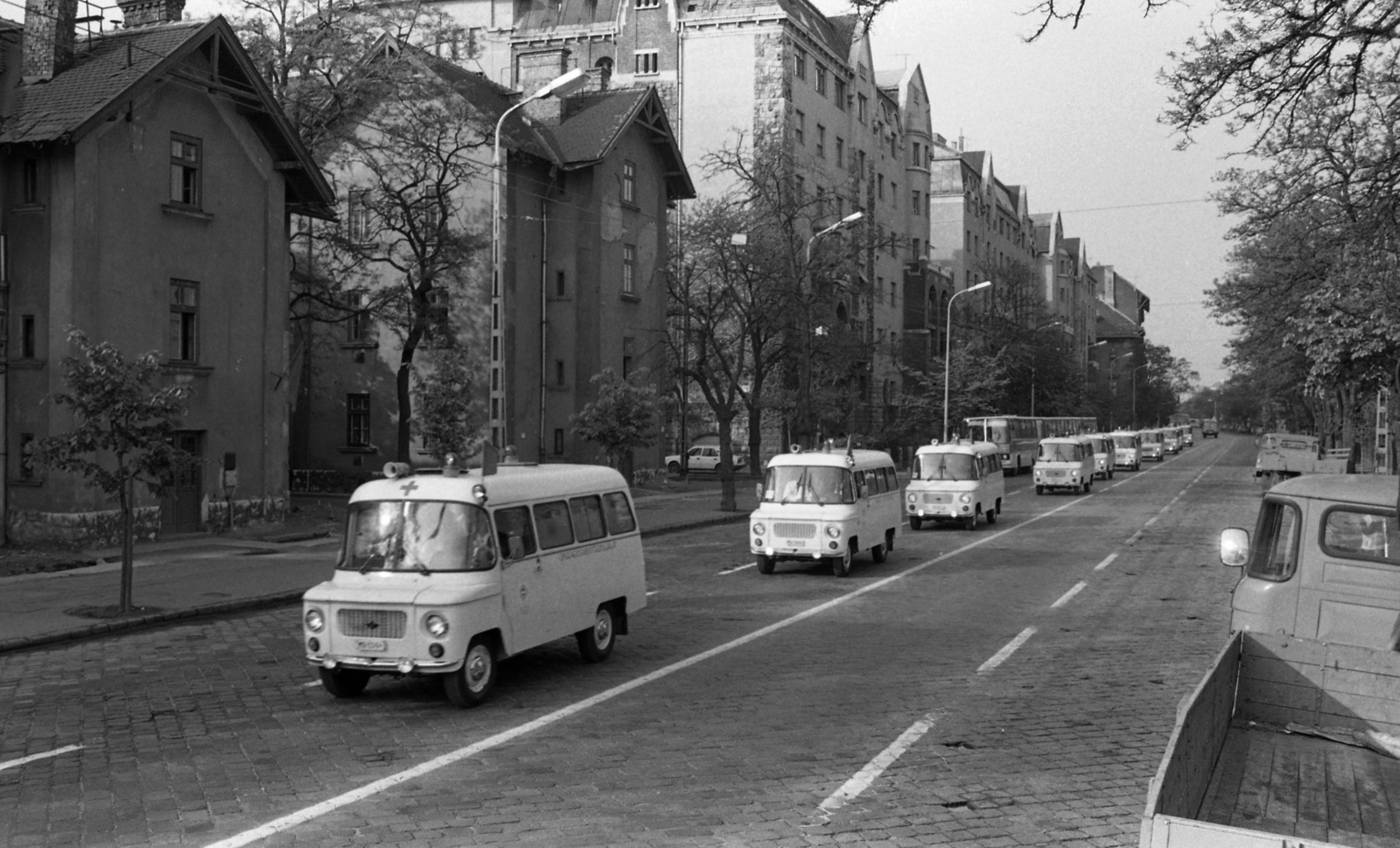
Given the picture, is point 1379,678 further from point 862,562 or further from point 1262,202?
point 1262,202

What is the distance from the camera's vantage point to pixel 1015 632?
15.4 metres

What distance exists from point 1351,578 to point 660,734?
5.17 m

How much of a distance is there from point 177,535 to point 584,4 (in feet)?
147

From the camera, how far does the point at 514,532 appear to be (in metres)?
11.9

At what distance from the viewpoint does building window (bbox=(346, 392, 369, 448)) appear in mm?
44000

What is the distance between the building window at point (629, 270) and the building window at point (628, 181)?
1.78 m

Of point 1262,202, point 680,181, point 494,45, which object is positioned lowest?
point 1262,202

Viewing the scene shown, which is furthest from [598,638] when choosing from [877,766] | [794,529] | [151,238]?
[151,238]

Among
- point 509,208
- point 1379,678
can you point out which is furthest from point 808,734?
point 509,208

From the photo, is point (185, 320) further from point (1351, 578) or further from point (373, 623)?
point (1351, 578)

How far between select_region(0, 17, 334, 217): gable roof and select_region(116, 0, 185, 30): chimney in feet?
9.49

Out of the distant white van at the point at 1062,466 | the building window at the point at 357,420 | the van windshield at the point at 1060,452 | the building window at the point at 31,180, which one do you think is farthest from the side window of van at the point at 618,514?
the van windshield at the point at 1060,452

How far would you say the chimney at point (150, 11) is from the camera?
30.1m

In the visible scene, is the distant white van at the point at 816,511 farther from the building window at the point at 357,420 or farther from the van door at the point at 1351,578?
the building window at the point at 357,420
